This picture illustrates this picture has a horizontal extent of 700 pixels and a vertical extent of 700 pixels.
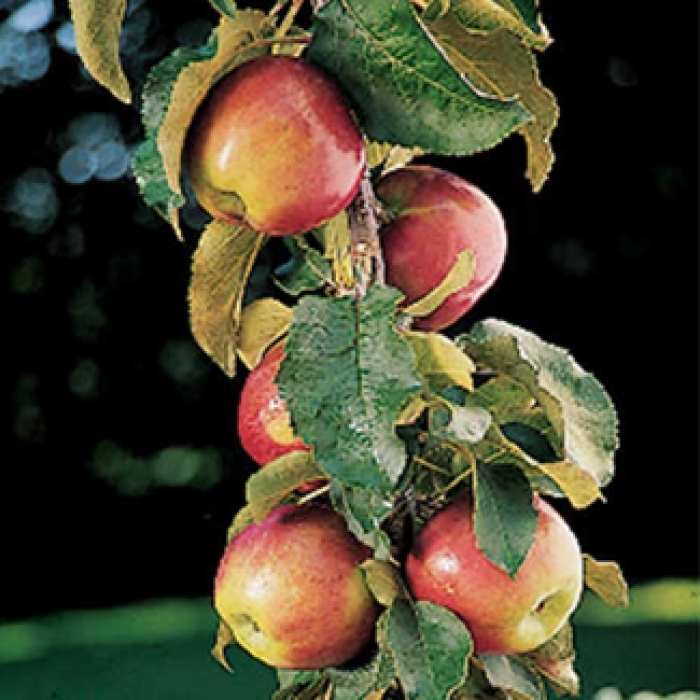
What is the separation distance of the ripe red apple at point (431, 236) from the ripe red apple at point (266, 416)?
10 cm

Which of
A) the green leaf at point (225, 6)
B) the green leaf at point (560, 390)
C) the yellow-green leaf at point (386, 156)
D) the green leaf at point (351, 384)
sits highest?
the green leaf at point (225, 6)

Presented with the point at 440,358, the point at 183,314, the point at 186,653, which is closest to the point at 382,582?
the point at 440,358

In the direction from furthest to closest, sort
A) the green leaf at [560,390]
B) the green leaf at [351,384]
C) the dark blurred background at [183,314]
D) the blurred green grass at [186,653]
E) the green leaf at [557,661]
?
the dark blurred background at [183,314]
the blurred green grass at [186,653]
the green leaf at [557,661]
the green leaf at [560,390]
the green leaf at [351,384]

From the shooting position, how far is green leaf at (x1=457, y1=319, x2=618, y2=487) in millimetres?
991

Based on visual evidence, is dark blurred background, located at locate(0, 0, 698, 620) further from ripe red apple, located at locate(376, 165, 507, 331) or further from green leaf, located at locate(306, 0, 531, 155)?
green leaf, located at locate(306, 0, 531, 155)

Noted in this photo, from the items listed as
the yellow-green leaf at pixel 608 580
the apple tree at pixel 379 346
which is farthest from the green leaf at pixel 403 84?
the yellow-green leaf at pixel 608 580

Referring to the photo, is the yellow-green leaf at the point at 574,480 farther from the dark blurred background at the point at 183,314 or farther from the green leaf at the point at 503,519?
the dark blurred background at the point at 183,314

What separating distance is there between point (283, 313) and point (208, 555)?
177 inches

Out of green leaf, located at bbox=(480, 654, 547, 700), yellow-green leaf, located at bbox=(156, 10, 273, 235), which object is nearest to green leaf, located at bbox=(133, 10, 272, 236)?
yellow-green leaf, located at bbox=(156, 10, 273, 235)

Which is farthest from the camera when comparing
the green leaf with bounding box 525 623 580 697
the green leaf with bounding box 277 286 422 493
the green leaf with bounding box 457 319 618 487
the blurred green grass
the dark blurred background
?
the dark blurred background

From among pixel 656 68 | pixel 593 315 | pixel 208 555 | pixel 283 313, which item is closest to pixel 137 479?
pixel 208 555

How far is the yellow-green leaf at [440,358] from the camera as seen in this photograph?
3.14 ft

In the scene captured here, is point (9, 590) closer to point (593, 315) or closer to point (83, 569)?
point (83, 569)

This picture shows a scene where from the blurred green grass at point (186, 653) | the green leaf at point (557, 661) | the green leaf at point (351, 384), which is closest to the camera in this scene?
the green leaf at point (351, 384)
